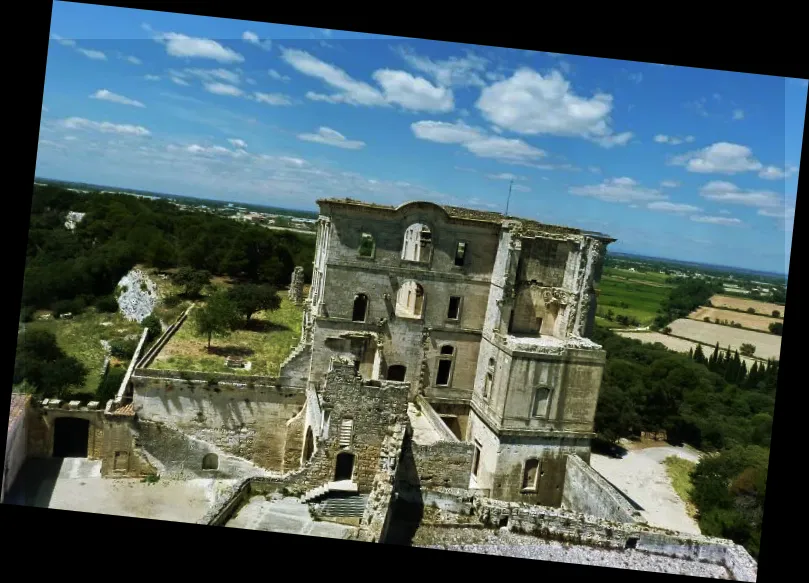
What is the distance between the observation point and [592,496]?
15492 mm

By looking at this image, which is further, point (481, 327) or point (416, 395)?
point (481, 327)

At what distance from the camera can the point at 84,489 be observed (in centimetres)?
1569

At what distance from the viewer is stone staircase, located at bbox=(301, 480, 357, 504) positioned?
13.0 meters

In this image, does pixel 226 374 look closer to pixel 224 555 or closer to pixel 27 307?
pixel 224 555

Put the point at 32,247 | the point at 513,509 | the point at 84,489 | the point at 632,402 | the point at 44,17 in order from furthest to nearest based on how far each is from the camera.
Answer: the point at 32,247 → the point at 632,402 → the point at 84,489 → the point at 513,509 → the point at 44,17

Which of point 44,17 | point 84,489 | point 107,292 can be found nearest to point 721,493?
point 84,489

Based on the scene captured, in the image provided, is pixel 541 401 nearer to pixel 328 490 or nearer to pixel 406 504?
pixel 406 504

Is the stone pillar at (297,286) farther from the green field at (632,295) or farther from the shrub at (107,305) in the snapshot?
the green field at (632,295)

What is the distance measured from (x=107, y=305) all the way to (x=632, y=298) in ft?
194

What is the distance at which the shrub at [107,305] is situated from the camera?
35.8 m

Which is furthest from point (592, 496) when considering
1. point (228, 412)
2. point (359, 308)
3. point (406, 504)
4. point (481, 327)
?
point (228, 412)

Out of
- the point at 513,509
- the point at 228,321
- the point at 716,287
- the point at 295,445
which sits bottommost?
the point at 295,445

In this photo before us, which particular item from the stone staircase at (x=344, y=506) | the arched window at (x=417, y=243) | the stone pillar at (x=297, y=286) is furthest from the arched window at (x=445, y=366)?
the stone pillar at (x=297, y=286)

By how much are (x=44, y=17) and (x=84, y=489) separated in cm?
1462
